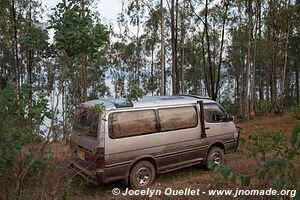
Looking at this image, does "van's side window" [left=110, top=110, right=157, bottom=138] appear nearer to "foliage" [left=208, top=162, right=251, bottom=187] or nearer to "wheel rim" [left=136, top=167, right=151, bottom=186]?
"wheel rim" [left=136, top=167, right=151, bottom=186]

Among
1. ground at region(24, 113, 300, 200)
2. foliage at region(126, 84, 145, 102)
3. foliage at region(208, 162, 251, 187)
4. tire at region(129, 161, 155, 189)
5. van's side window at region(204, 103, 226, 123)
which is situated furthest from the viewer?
van's side window at region(204, 103, 226, 123)

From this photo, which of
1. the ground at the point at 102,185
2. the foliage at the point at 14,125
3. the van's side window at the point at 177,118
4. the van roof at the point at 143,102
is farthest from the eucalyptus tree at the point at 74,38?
the van's side window at the point at 177,118

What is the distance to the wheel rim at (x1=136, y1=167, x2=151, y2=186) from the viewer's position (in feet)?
20.5

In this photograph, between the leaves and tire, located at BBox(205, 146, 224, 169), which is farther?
tire, located at BBox(205, 146, 224, 169)

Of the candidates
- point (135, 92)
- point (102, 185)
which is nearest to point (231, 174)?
point (135, 92)

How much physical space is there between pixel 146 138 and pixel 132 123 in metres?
0.48

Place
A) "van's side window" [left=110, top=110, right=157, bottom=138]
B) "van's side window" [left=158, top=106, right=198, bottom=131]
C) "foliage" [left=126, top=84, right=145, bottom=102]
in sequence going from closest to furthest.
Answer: "foliage" [left=126, top=84, right=145, bottom=102] < "van's side window" [left=110, top=110, right=157, bottom=138] < "van's side window" [left=158, top=106, right=198, bottom=131]

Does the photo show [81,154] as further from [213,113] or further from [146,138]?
[213,113]

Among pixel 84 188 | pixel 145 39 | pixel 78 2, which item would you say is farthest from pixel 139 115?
pixel 145 39

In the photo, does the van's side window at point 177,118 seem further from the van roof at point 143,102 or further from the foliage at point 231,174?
the foliage at point 231,174

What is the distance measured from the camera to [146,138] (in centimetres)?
629

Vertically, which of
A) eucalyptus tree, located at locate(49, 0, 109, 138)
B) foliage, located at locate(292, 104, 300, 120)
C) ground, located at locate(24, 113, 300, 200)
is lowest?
ground, located at locate(24, 113, 300, 200)

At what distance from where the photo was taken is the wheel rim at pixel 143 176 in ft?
20.5

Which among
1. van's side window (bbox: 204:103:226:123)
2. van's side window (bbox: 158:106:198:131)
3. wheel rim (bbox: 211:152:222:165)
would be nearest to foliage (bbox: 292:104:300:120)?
van's side window (bbox: 158:106:198:131)
